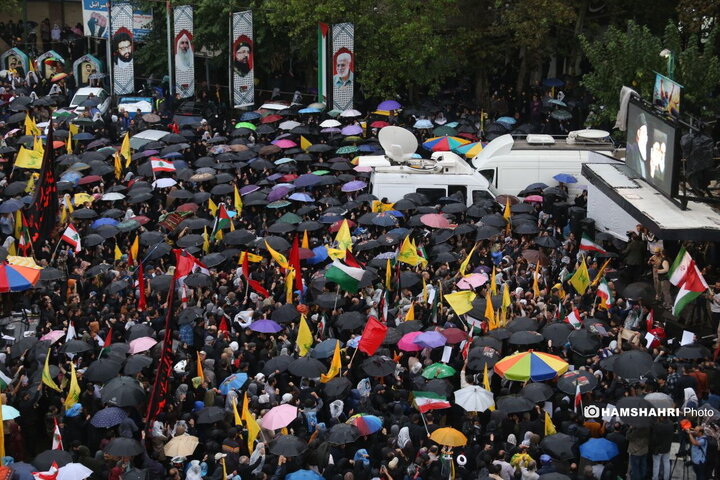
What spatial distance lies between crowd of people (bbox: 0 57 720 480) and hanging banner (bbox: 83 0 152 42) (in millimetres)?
11228

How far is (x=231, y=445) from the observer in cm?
1752

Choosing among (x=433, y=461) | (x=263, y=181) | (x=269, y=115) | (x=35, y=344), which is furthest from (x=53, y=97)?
(x=433, y=461)

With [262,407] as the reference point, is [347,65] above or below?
above

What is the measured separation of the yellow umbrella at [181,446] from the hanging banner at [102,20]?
26.1m

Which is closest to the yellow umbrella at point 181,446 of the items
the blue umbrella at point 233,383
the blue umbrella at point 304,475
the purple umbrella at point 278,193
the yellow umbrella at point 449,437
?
the blue umbrella at point 233,383

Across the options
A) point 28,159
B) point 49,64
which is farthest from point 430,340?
point 49,64

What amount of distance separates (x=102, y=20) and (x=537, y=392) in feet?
90.7

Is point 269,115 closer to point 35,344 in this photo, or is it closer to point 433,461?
point 35,344

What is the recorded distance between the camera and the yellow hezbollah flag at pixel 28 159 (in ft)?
98.8

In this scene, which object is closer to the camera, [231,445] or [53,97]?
[231,445]

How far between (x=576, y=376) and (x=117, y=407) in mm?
6352

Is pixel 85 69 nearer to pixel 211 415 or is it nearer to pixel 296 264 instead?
pixel 296 264

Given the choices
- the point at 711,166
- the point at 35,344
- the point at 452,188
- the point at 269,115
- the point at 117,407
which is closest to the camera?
the point at 117,407

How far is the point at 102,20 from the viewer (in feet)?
138
